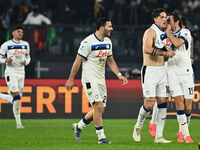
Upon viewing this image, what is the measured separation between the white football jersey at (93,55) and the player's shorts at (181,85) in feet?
4.46

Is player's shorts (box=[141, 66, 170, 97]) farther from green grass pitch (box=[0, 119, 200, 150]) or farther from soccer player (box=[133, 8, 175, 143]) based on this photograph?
green grass pitch (box=[0, 119, 200, 150])

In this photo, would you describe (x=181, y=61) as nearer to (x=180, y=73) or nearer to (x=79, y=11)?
(x=180, y=73)

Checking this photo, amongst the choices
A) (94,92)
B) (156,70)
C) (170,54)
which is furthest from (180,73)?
(94,92)

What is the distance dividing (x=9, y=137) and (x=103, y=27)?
3.36 meters

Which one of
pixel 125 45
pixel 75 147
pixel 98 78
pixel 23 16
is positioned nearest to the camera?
pixel 75 147

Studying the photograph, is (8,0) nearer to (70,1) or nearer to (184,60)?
(70,1)

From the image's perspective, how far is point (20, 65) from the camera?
625 inches

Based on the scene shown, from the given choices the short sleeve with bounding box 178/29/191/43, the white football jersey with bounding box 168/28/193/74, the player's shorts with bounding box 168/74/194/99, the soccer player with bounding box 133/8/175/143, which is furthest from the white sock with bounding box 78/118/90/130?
the short sleeve with bounding box 178/29/191/43

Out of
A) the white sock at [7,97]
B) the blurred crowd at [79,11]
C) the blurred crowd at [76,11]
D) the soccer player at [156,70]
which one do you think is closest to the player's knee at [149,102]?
the soccer player at [156,70]

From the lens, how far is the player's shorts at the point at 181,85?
Answer: 1158cm

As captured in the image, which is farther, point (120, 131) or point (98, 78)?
point (120, 131)

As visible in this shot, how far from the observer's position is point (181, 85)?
38.2ft

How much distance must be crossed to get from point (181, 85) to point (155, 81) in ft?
2.32

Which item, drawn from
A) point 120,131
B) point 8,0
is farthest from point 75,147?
point 8,0
